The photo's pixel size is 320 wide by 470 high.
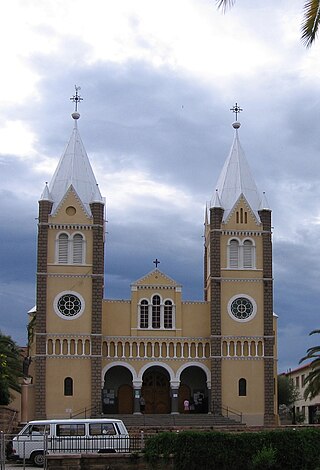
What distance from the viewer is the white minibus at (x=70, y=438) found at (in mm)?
33281

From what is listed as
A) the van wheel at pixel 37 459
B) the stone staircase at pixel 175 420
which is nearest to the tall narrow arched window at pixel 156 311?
the stone staircase at pixel 175 420

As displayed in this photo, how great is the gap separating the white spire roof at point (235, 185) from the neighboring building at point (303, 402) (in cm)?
2123

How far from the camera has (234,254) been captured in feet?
199

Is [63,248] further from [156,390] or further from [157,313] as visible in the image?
[156,390]

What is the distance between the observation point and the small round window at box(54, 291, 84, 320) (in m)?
58.4

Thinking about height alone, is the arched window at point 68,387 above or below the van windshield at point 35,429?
above

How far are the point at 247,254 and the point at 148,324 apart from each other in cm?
822

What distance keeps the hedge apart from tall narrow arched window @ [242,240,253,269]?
3036 cm

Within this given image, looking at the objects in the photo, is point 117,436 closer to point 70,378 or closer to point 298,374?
point 70,378

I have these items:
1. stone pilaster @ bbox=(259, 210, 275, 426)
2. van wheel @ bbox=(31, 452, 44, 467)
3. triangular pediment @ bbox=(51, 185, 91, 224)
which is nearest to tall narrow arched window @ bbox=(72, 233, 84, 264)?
triangular pediment @ bbox=(51, 185, 91, 224)

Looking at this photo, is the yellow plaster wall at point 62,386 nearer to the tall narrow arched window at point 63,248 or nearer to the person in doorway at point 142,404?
the person in doorway at point 142,404

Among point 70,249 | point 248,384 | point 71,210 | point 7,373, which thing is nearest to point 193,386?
point 248,384

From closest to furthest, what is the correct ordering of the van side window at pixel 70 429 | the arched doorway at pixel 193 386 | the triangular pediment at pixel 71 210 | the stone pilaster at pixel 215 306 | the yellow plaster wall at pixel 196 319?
the van side window at pixel 70 429 → the stone pilaster at pixel 215 306 → the triangular pediment at pixel 71 210 → the yellow plaster wall at pixel 196 319 → the arched doorway at pixel 193 386

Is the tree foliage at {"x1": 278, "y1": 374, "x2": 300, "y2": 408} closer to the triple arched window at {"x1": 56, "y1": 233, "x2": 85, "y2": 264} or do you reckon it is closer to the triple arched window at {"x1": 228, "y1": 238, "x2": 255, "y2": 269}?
the triple arched window at {"x1": 228, "y1": 238, "x2": 255, "y2": 269}
